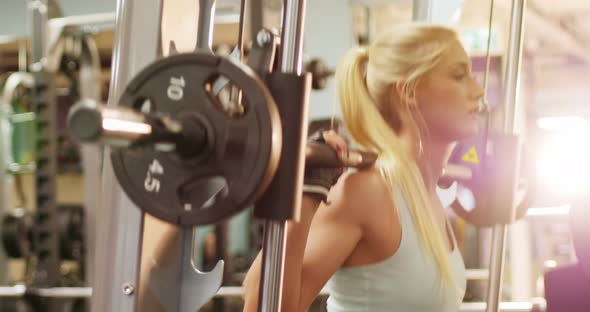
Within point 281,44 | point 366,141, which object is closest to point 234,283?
point 366,141

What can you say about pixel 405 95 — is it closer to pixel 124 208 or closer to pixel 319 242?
pixel 319 242

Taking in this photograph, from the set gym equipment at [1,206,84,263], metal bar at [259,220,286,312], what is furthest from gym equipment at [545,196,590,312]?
gym equipment at [1,206,84,263]

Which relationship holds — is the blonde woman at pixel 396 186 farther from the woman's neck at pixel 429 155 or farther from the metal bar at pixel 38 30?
the metal bar at pixel 38 30

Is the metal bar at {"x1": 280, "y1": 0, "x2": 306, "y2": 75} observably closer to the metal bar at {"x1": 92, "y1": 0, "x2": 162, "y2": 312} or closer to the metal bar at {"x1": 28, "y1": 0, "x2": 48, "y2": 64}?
the metal bar at {"x1": 92, "y1": 0, "x2": 162, "y2": 312}

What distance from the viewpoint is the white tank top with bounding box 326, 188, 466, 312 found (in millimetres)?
742

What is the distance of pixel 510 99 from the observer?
873mm

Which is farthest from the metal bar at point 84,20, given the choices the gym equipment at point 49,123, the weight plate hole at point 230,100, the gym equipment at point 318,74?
the weight plate hole at point 230,100

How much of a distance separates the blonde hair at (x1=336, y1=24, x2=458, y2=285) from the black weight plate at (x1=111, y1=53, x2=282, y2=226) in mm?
357

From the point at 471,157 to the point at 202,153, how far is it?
594 millimetres

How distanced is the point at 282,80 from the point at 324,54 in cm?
47

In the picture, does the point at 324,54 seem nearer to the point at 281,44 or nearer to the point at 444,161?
the point at 444,161

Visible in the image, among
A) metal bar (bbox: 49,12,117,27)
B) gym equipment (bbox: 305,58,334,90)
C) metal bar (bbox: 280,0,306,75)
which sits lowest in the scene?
gym equipment (bbox: 305,58,334,90)

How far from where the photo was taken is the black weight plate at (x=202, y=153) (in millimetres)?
418

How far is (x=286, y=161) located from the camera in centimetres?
45
